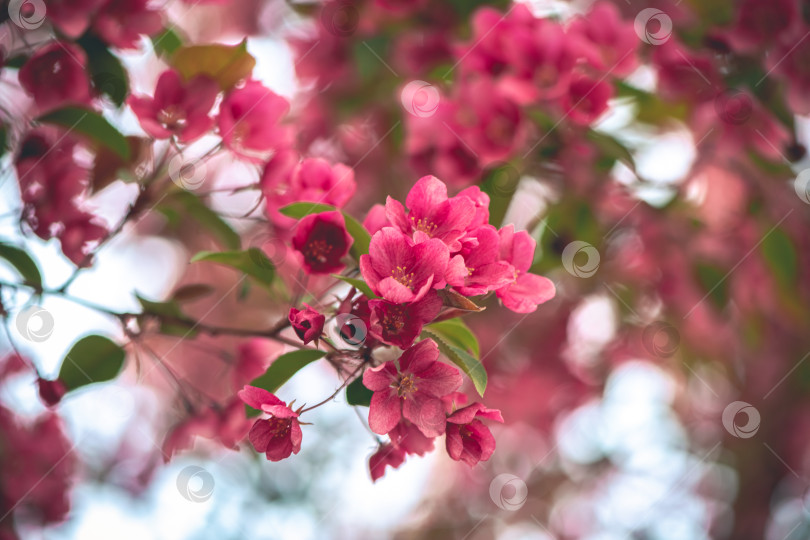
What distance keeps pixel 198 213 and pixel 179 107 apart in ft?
0.60

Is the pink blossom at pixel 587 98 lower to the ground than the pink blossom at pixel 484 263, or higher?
higher

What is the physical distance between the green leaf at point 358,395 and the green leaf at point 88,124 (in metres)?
0.59

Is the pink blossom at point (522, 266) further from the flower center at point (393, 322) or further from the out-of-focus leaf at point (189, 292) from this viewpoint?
the out-of-focus leaf at point (189, 292)

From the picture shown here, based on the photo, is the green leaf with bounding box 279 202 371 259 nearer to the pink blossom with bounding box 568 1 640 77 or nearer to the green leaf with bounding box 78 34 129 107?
the green leaf with bounding box 78 34 129 107

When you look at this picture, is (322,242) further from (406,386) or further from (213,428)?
(213,428)

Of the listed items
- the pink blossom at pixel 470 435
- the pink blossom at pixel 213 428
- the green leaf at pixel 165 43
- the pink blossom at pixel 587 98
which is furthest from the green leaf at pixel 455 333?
the green leaf at pixel 165 43

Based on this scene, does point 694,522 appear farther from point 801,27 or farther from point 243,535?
point 801,27

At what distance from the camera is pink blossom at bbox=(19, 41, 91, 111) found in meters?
1.02

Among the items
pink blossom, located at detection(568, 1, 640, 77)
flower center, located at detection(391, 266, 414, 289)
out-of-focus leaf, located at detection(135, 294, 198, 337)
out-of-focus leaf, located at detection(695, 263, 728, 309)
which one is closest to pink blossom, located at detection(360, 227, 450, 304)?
flower center, located at detection(391, 266, 414, 289)

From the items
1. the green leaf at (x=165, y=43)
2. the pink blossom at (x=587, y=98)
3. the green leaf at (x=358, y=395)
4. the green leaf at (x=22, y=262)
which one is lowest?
the green leaf at (x=22, y=262)

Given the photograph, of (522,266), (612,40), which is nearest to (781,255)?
(612,40)

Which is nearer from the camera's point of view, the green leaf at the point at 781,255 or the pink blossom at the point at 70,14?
the pink blossom at the point at 70,14

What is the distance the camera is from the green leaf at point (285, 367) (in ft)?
2.49

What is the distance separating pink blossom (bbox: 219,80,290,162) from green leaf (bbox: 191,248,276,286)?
0.22 metres
